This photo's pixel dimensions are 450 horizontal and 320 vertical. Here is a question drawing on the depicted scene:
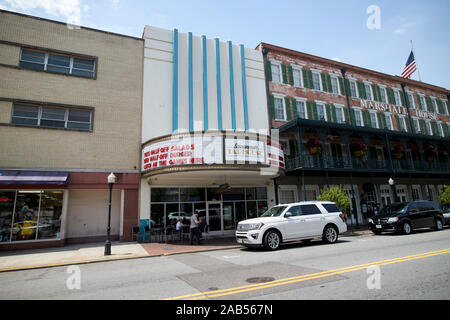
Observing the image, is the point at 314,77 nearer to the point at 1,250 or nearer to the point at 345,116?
the point at 345,116

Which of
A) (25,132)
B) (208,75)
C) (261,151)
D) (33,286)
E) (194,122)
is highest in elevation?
(208,75)

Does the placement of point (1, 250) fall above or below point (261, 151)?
below

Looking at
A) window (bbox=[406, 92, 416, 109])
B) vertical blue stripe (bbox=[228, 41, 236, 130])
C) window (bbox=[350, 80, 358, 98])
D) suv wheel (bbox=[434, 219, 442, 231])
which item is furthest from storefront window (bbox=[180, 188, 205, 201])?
window (bbox=[406, 92, 416, 109])

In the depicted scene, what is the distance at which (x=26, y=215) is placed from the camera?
13.8m

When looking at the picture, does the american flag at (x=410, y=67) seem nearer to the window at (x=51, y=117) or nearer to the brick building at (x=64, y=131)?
the brick building at (x=64, y=131)

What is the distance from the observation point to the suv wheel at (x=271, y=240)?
10.5 meters

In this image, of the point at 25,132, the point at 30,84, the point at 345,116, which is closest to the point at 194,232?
the point at 25,132

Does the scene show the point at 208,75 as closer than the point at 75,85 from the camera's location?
No

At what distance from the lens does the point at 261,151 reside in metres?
14.6

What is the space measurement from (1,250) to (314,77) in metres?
25.0

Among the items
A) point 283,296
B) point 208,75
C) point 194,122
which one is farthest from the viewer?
point 208,75

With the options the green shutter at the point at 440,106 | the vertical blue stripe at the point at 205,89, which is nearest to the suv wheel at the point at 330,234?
the vertical blue stripe at the point at 205,89

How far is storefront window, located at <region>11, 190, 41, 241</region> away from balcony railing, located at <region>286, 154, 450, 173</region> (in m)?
15.5

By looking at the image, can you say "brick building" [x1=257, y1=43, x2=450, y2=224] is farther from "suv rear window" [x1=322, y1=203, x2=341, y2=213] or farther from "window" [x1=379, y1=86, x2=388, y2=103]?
"suv rear window" [x1=322, y1=203, x2=341, y2=213]
